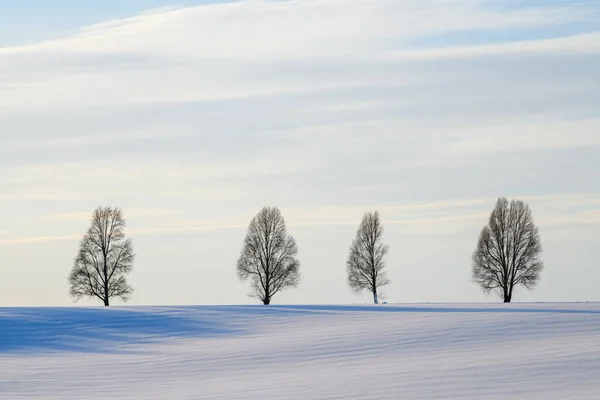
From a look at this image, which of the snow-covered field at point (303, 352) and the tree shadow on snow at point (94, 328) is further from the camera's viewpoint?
the tree shadow on snow at point (94, 328)

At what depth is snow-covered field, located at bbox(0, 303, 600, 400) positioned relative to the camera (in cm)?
3033

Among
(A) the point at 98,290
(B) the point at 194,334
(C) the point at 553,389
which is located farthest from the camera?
(A) the point at 98,290

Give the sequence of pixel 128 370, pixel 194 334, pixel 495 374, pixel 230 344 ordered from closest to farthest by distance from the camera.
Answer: pixel 495 374, pixel 128 370, pixel 230 344, pixel 194 334

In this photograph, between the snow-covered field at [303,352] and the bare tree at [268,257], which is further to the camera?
the bare tree at [268,257]

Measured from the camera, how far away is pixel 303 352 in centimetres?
4050

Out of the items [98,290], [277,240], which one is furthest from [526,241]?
[98,290]

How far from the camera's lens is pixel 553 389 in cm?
2775

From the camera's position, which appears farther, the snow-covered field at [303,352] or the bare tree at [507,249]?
the bare tree at [507,249]

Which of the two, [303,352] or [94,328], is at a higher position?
[94,328]

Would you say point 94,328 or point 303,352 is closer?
point 303,352

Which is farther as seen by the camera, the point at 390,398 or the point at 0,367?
the point at 0,367

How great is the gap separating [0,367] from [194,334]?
10.5 meters

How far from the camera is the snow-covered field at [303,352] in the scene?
99.5ft

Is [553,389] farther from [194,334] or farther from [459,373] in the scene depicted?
[194,334]
